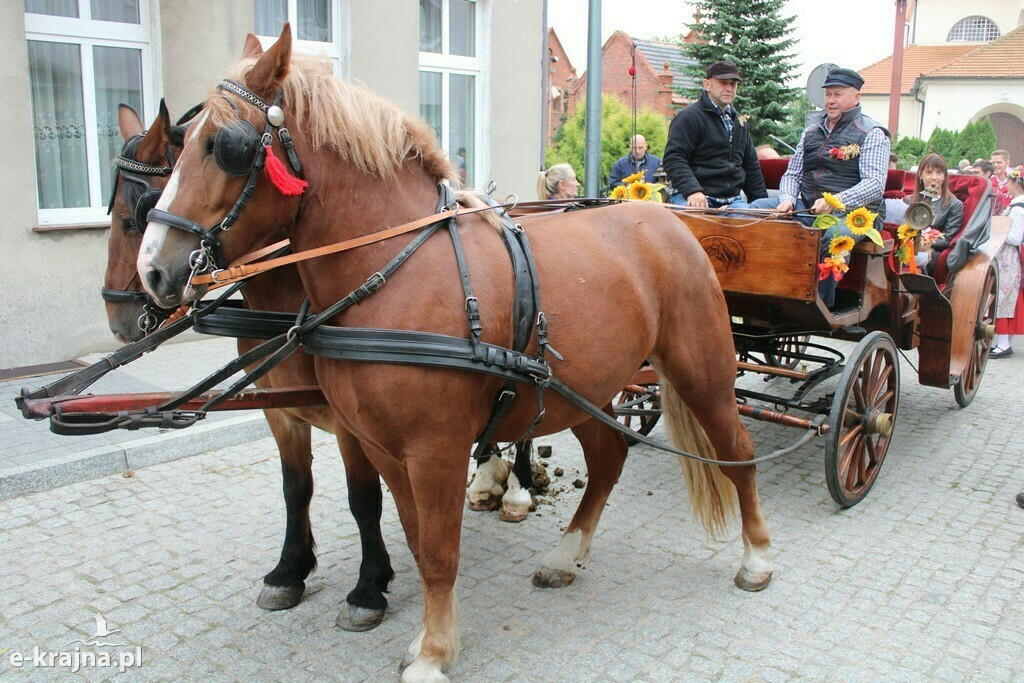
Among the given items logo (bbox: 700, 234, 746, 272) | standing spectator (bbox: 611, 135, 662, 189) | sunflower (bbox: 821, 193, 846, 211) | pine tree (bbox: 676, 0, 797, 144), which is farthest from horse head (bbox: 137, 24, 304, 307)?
pine tree (bbox: 676, 0, 797, 144)

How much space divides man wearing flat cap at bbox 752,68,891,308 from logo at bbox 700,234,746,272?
495 millimetres

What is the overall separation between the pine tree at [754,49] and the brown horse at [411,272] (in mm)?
16586

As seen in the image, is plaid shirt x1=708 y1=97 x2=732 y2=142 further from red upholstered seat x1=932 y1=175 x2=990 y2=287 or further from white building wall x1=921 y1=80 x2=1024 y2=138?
white building wall x1=921 y1=80 x2=1024 y2=138

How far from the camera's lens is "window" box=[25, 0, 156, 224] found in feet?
23.1

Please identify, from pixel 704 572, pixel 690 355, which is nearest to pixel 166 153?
pixel 690 355

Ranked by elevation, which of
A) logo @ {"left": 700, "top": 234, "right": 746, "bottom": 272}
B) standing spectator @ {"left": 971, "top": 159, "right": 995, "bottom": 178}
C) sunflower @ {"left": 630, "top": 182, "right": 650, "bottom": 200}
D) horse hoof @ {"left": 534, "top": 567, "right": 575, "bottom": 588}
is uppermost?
standing spectator @ {"left": 971, "top": 159, "right": 995, "bottom": 178}

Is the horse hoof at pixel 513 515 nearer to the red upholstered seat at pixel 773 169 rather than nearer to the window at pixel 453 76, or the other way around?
the red upholstered seat at pixel 773 169

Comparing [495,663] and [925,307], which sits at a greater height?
[925,307]

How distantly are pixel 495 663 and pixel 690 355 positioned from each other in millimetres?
1496

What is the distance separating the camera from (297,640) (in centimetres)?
335

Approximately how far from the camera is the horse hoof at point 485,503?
4633 mm

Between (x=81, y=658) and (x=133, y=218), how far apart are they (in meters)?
1.68

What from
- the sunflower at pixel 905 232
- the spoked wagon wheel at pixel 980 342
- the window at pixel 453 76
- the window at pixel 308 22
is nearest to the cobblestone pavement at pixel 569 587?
the spoked wagon wheel at pixel 980 342

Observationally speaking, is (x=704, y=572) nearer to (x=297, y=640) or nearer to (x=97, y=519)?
(x=297, y=640)
